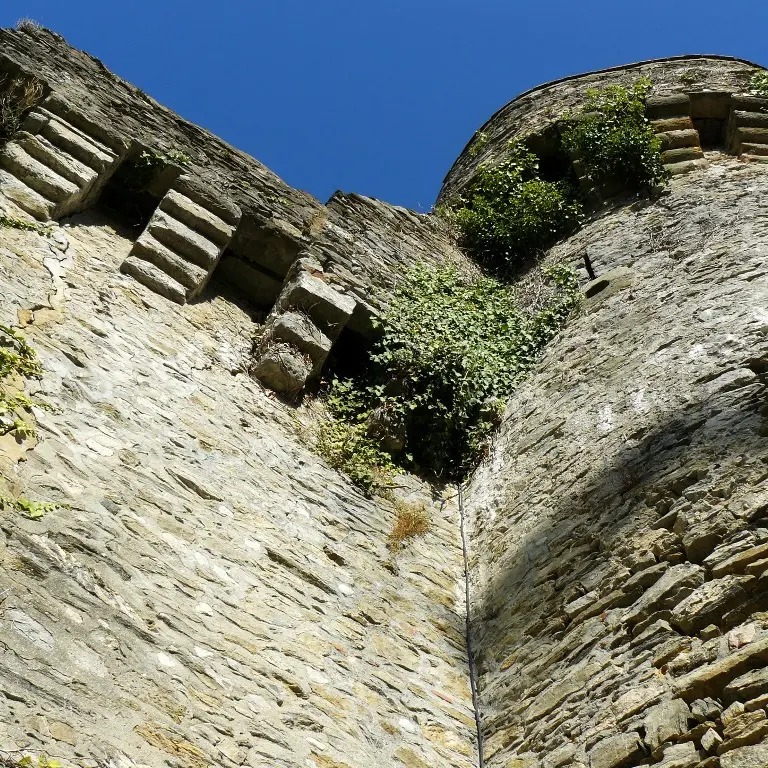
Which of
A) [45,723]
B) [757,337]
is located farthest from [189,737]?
[757,337]

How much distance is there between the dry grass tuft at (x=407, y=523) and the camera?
5027mm

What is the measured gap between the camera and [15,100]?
562cm

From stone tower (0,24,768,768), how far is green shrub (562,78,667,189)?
672 mm

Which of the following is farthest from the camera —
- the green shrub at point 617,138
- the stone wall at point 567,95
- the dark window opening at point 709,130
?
the stone wall at point 567,95

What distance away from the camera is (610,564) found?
161 inches

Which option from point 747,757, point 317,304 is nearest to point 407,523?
point 317,304

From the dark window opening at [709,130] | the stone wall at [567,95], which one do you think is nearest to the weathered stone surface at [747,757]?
the dark window opening at [709,130]

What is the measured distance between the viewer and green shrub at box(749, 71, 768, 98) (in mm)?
8231

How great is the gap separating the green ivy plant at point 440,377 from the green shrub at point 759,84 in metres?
3.18

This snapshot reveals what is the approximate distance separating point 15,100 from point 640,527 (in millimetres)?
4524

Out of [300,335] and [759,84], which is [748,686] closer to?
[300,335]

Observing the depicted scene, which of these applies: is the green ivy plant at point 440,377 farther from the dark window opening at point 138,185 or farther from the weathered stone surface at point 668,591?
the weathered stone surface at point 668,591

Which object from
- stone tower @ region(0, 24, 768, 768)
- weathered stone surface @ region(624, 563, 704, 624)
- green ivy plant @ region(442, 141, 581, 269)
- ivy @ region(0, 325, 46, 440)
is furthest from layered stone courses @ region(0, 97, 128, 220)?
weathered stone surface @ region(624, 563, 704, 624)

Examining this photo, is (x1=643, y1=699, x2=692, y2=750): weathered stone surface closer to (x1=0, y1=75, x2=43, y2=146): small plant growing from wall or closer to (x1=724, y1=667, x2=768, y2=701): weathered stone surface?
(x1=724, y1=667, x2=768, y2=701): weathered stone surface
